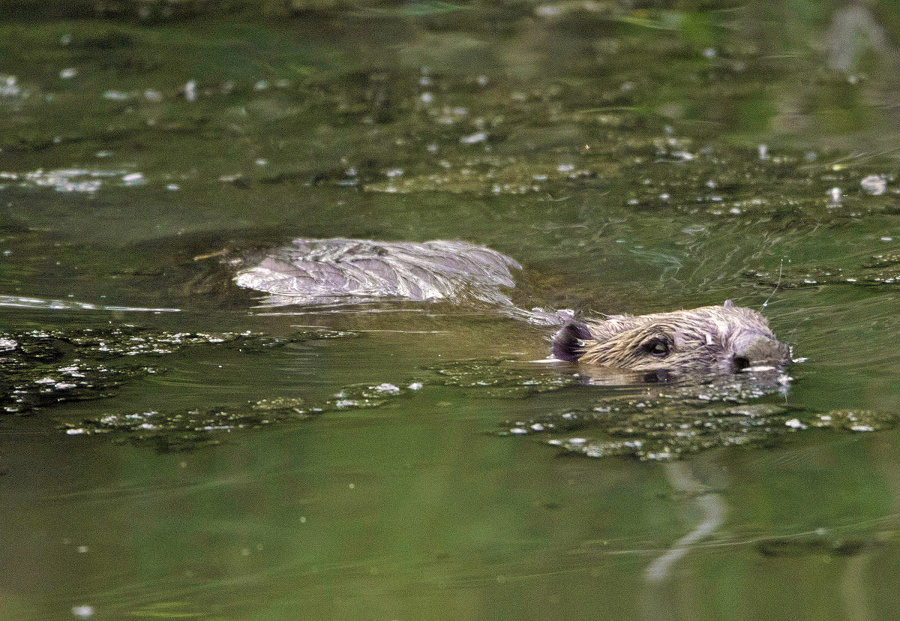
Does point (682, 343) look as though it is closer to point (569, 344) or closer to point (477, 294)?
point (569, 344)

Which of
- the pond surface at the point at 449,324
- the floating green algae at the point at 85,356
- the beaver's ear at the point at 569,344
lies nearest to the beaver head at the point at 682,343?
the beaver's ear at the point at 569,344

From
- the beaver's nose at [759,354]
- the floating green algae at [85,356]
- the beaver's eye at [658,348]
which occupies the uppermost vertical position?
the beaver's nose at [759,354]

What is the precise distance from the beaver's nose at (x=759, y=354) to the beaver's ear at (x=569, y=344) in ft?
2.32

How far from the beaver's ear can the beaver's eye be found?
0.30 m

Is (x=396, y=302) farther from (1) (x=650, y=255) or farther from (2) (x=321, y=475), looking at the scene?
(2) (x=321, y=475)

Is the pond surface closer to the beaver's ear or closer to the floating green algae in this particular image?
the floating green algae

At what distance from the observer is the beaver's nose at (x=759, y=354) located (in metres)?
4.30

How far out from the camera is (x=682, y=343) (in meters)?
4.60

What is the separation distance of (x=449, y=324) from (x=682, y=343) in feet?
3.62

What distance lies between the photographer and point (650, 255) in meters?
6.42

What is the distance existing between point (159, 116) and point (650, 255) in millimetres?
5027

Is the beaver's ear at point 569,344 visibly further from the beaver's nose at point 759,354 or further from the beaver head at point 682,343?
the beaver's nose at point 759,354

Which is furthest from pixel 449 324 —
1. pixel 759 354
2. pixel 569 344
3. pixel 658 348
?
pixel 759 354

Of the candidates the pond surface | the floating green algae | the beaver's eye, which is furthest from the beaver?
the floating green algae
